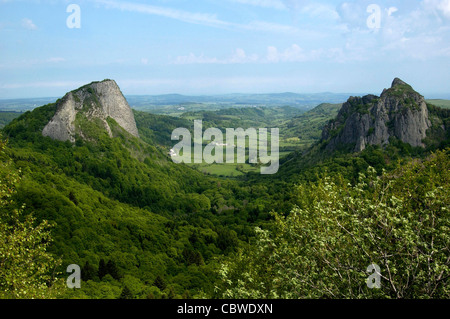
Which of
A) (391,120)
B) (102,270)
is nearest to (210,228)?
(102,270)

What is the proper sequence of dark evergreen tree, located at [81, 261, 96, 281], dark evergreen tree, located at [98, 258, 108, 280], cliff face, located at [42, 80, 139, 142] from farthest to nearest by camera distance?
cliff face, located at [42, 80, 139, 142], dark evergreen tree, located at [98, 258, 108, 280], dark evergreen tree, located at [81, 261, 96, 281]

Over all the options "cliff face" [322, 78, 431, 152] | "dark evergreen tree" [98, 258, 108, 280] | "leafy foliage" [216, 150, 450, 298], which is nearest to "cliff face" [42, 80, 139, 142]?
"dark evergreen tree" [98, 258, 108, 280]

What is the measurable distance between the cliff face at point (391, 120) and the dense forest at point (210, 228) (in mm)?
7616

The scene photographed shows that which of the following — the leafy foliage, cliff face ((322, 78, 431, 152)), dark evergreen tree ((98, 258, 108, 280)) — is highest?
cliff face ((322, 78, 431, 152))

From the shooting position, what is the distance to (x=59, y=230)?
75500 millimetres

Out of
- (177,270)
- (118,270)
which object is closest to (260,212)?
(177,270)

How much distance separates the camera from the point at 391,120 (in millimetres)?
171125

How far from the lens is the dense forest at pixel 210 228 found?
18.8 m

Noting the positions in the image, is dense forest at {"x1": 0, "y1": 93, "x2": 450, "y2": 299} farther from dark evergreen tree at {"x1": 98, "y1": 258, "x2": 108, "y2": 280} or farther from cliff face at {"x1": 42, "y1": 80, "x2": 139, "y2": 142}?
cliff face at {"x1": 42, "y1": 80, "x2": 139, "y2": 142}

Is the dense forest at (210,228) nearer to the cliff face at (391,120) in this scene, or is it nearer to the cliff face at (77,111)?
the cliff face at (77,111)

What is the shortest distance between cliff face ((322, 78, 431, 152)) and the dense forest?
7.62m

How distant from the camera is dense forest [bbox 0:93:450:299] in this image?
18812 mm

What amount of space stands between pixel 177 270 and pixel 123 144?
431 ft

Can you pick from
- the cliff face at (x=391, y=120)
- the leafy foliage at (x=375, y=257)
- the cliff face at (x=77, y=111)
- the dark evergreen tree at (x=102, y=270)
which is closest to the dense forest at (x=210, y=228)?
the leafy foliage at (x=375, y=257)
